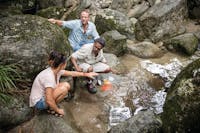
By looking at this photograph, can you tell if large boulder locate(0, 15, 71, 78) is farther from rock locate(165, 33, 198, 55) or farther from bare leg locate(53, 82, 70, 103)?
rock locate(165, 33, 198, 55)

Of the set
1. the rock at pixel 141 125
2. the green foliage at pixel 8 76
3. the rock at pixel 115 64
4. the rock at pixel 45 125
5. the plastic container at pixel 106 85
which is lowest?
the plastic container at pixel 106 85

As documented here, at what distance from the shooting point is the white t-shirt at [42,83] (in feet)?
17.0

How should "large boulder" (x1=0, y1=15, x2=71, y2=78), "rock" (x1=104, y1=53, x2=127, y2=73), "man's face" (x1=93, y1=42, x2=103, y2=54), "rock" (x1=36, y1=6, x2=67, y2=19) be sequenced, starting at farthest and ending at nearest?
"rock" (x1=36, y1=6, x2=67, y2=19) < "rock" (x1=104, y1=53, x2=127, y2=73) < "man's face" (x1=93, y1=42, x2=103, y2=54) < "large boulder" (x1=0, y1=15, x2=71, y2=78)

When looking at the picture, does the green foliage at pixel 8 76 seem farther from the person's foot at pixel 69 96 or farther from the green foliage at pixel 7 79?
the person's foot at pixel 69 96

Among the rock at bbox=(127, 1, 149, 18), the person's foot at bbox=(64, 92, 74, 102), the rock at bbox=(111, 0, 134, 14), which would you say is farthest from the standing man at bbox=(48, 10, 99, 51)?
the rock at bbox=(111, 0, 134, 14)

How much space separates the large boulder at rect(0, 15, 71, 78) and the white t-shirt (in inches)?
33.2

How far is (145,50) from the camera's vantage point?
9.03 metres

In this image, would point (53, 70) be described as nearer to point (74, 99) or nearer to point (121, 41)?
point (74, 99)

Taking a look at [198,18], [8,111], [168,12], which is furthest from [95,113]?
[198,18]

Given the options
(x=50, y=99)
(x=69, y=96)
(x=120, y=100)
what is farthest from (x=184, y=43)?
(x=50, y=99)

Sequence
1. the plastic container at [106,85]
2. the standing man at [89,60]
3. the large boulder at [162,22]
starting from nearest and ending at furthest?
the standing man at [89,60] < the plastic container at [106,85] < the large boulder at [162,22]

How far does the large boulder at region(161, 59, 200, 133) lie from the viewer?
4.49 m

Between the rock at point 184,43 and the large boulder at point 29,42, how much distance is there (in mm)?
3638

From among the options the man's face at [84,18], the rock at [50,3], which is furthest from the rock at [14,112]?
the rock at [50,3]
